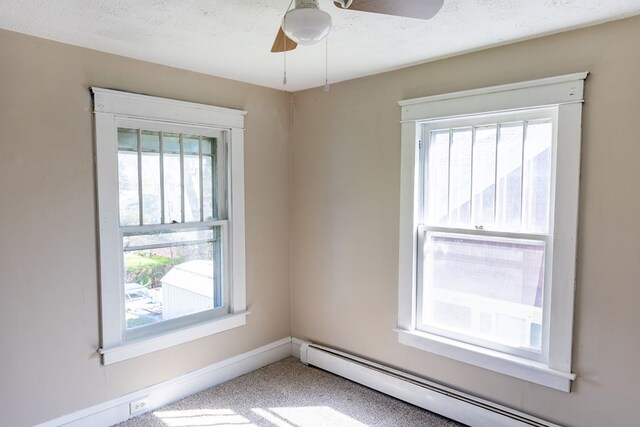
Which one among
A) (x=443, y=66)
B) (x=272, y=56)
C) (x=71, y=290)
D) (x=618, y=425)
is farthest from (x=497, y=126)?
(x=71, y=290)

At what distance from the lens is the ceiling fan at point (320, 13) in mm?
1461

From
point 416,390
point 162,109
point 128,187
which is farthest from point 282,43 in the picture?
point 416,390

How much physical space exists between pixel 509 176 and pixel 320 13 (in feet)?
Result: 5.50

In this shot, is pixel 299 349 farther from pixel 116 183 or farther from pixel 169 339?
pixel 116 183

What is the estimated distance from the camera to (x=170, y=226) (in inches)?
118

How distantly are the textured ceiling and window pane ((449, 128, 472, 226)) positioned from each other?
56cm

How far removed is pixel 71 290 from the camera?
2529mm

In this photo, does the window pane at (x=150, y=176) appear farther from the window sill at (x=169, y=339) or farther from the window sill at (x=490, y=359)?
the window sill at (x=490, y=359)

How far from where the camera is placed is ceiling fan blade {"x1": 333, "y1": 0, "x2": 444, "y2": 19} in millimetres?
1560

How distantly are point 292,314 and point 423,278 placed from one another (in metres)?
1.45

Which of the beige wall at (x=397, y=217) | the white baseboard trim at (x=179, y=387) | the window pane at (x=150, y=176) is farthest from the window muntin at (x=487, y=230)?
the window pane at (x=150, y=176)

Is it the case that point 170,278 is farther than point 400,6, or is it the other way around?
point 170,278

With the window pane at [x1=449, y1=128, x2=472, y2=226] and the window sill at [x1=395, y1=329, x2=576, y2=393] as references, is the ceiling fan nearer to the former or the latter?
the window pane at [x1=449, y1=128, x2=472, y2=226]

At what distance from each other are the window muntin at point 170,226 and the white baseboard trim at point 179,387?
1.37 feet
